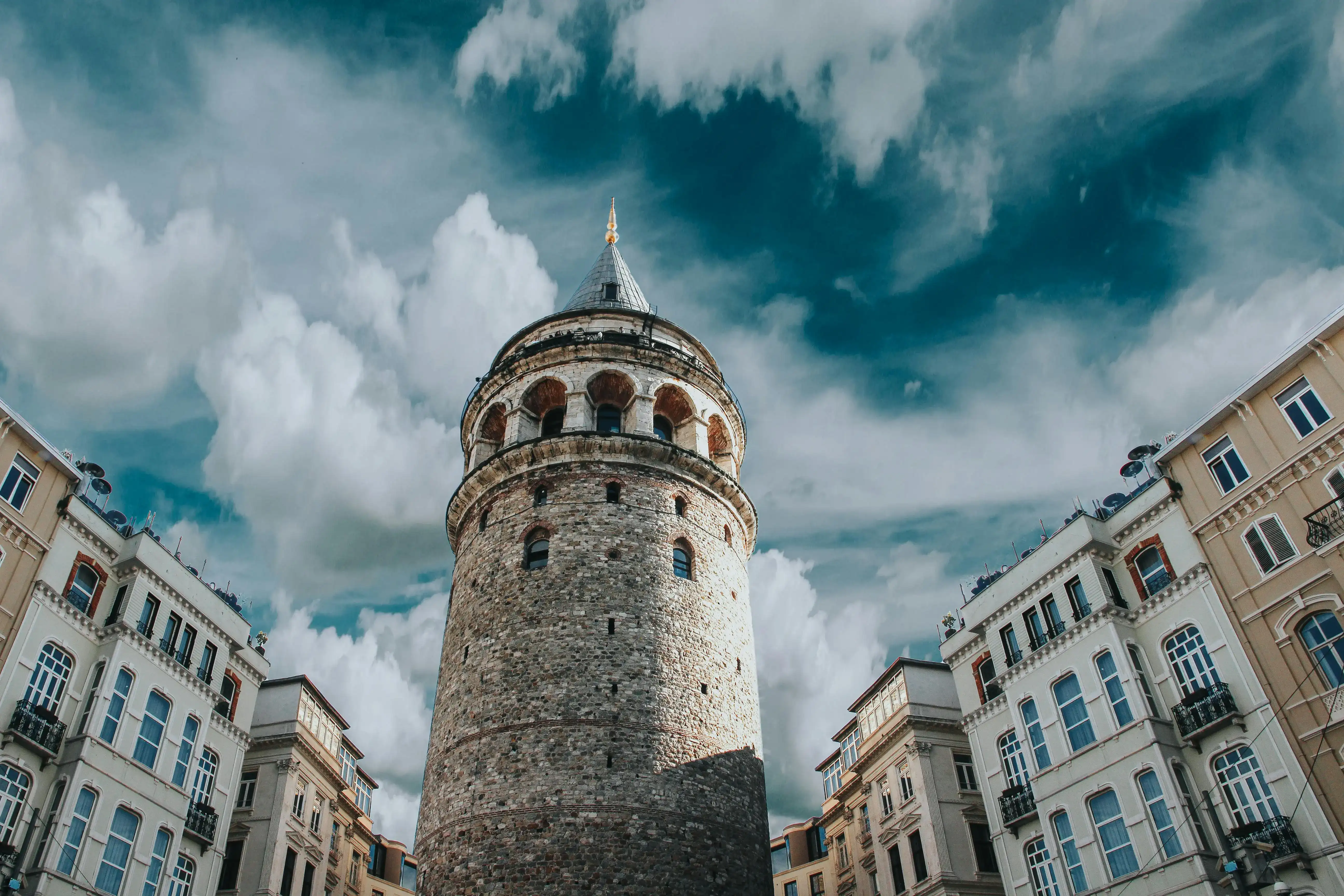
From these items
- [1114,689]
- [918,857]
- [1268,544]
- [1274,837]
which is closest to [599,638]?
[918,857]

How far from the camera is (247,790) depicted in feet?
113

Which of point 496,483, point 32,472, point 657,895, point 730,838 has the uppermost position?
point 496,483

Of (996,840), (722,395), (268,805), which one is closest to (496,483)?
(722,395)

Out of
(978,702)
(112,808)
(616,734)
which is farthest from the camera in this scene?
(978,702)

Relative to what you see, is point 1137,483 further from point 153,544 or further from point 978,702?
point 153,544

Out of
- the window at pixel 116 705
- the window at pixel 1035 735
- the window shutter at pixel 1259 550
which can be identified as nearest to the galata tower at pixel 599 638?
the window at pixel 1035 735

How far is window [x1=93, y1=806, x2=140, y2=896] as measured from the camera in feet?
76.0

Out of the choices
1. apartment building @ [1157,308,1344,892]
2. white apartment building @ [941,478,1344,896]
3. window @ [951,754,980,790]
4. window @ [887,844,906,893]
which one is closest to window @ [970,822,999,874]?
window @ [951,754,980,790]

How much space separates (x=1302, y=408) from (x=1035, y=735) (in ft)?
36.8

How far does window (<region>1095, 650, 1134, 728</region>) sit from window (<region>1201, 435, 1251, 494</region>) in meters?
5.18

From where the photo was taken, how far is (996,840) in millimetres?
28250

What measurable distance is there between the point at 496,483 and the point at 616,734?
35.9ft

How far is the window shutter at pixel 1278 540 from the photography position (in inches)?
893

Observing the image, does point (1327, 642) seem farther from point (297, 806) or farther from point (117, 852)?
point (297, 806)
